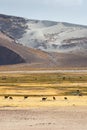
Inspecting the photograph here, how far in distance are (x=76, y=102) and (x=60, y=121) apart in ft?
61.3

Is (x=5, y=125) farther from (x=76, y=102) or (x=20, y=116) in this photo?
(x=76, y=102)

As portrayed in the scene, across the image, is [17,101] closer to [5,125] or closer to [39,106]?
[39,106]

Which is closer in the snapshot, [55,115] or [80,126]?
[80,126]

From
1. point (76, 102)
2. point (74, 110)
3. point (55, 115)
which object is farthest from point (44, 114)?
point (76, 102)

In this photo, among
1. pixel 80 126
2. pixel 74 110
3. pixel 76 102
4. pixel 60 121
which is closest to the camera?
pixel 80 126

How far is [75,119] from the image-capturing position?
46875 mm

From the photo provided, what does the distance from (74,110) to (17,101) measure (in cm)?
1489

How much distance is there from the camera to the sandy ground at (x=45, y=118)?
42384 mm

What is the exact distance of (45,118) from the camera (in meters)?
48.0

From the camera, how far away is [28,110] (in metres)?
54.7

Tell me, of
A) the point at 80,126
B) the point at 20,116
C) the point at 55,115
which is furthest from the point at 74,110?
the point at 80,126

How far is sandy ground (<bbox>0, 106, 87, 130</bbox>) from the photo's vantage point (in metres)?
42.4

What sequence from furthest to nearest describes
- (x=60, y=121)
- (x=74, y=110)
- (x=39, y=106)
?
(x=39, y=106), (x=74, y=110), (x=60, y=121)

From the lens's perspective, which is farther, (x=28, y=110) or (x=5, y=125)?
(x=28, y=110)
